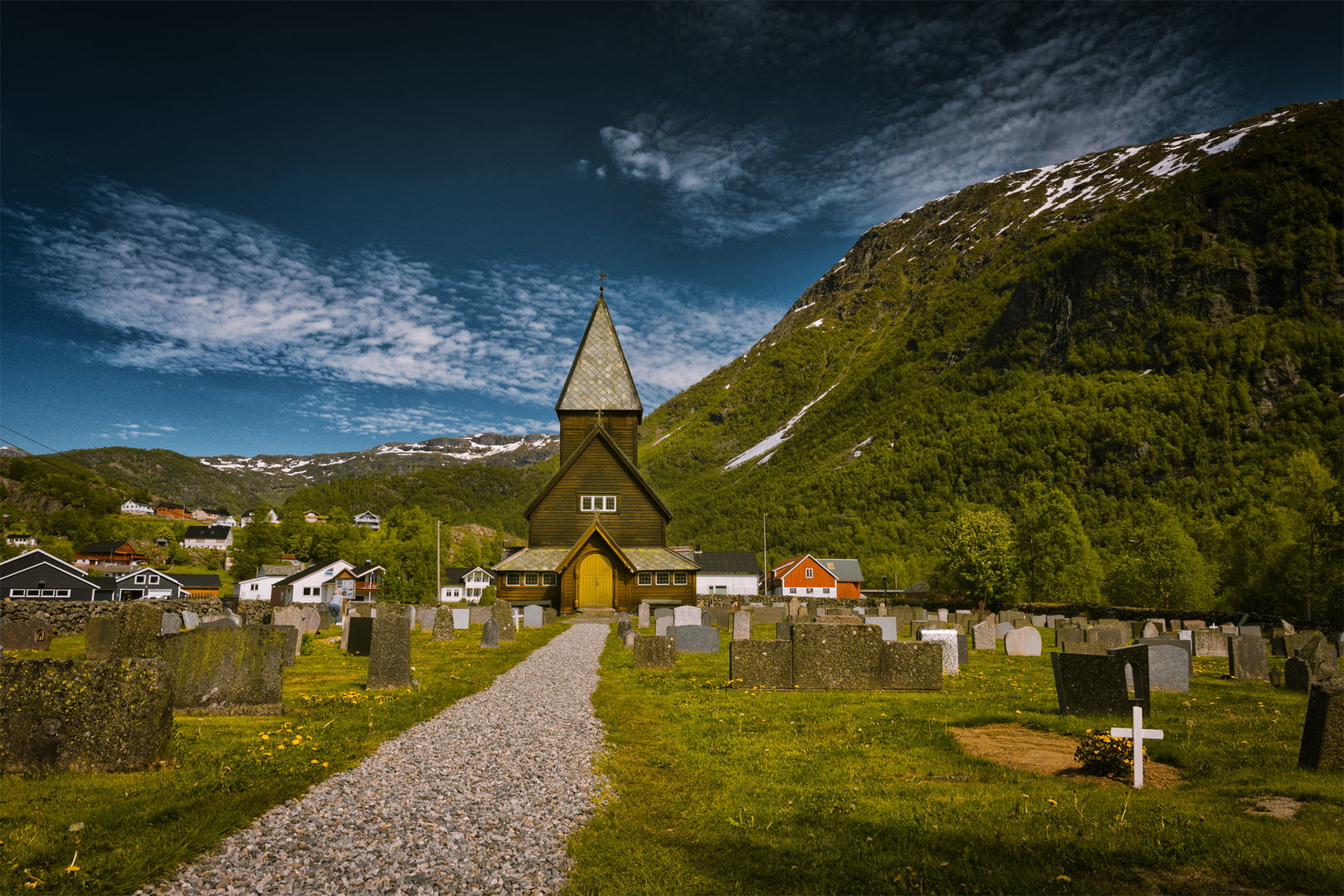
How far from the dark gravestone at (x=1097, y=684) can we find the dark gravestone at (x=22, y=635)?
2668 cm

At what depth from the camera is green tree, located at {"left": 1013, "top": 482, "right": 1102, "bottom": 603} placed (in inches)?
2119

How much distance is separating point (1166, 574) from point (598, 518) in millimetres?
36532

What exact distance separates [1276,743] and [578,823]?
8.19 meters

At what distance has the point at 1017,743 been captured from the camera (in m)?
8.27

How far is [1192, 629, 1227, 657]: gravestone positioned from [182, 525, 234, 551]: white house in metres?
178

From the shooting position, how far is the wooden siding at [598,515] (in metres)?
39.5

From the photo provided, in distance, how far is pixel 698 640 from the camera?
1933 centimetres

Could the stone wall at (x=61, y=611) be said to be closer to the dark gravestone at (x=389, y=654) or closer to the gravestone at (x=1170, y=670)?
the dark gravestone at (x=389, y=654)

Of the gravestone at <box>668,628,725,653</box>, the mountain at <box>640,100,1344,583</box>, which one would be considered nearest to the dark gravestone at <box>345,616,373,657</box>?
the gravestone at <box>668,628,725,653</box>

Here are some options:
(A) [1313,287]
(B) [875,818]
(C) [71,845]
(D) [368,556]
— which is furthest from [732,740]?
(A) [1313,287]

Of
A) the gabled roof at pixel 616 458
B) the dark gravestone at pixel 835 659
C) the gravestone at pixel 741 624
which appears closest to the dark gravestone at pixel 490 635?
the gravestone at pixel 741 624

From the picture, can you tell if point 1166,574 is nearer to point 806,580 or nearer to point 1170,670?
point 1170,670

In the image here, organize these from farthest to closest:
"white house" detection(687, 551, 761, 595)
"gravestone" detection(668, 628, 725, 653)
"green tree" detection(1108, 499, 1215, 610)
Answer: "white house" detection(687, 551, 761, 595) → "green tree" detection(1108, 499, 1215, 610) → "gravestone" detection(668, 628, 725, 653)

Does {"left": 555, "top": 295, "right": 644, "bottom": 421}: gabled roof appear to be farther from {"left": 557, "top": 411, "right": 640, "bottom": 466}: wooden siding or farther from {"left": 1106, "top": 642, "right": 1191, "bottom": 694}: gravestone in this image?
{"left": 1106, "top": 642, "right": 1191, "bottom": 694}: gravestone
